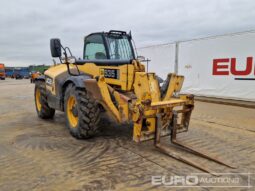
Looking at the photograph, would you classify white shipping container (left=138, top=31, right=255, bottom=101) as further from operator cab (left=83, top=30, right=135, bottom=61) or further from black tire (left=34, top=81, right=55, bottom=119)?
black tire (left=34, top=81, right=55, bottom=119)

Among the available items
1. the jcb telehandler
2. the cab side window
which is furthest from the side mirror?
the cab side window

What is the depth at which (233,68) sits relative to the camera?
1028cm

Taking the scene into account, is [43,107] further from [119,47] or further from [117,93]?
[117,93]

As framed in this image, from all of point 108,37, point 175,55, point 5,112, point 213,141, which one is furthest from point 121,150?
point 175,55

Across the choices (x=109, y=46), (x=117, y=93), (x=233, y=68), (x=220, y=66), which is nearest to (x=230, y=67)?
(x=233, y=68)

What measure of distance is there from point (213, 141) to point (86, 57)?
3.49 m

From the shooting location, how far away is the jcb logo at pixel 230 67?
9695 millimetres

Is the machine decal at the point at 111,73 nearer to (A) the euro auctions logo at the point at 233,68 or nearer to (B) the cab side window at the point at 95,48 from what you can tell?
(B) the cab side window at the point at 95,48

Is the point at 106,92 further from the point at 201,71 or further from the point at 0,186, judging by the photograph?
the point at 201,71

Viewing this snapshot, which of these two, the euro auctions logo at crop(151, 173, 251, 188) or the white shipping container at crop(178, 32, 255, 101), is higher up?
the white shipping container at crop(178, 32, 255, 101)

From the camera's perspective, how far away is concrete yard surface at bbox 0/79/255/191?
3312mm

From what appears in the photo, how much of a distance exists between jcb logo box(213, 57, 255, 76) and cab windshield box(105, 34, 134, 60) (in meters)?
5.83

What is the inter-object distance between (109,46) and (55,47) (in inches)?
44.8

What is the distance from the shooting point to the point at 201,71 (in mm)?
11695
